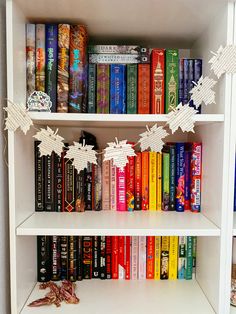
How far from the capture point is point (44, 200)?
3.37ft

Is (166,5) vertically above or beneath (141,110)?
above

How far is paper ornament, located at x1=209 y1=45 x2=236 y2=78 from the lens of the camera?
0.79 m

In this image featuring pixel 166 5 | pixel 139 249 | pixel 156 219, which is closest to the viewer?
pixel 166 5

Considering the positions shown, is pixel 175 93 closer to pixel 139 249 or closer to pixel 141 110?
pixel 141 110

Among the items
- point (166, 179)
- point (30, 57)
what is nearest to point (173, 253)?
point (166, 179)

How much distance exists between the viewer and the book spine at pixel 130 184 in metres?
1.04

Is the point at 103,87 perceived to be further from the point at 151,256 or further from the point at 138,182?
the point at 151,256

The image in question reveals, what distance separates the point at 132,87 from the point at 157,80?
0.08m

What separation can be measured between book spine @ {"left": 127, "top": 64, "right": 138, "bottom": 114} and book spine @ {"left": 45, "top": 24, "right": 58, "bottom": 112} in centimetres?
24

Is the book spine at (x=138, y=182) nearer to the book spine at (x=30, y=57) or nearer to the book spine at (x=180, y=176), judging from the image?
the book spine at (x=180, y=176)

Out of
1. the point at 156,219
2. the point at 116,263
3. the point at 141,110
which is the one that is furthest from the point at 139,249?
the point at 141,110

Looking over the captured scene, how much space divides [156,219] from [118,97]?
16.3 inches

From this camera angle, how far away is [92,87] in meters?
0.98

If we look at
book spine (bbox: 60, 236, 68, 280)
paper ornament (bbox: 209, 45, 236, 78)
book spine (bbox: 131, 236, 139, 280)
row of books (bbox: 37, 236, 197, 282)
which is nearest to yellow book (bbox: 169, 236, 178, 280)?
row of books (bbox: 37, 236, 197, 282)
